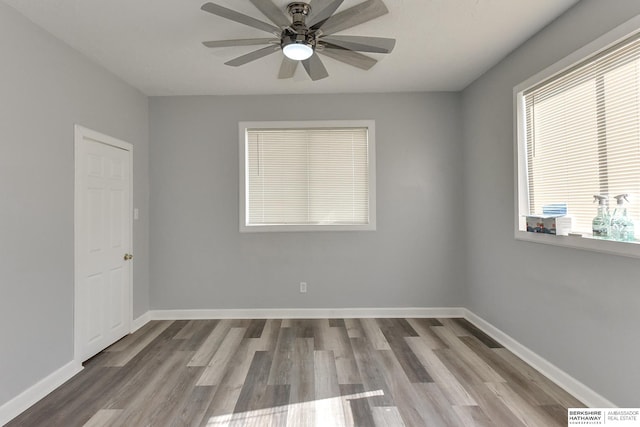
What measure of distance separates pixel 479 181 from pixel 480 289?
122 centimetres

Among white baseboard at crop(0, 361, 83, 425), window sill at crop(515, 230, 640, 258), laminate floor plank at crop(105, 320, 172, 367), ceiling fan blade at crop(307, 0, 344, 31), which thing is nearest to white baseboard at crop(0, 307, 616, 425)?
white baseboard at crop(0, 361, 83, 425)

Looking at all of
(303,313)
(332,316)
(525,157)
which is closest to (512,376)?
(525,157)

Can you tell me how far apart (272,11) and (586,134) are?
2.30 m

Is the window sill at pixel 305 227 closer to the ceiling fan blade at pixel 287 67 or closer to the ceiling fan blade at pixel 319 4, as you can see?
the ceiling fan blade at pixel 287 67

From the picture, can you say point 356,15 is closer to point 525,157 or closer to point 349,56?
point 349,56

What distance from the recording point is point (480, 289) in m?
3.61

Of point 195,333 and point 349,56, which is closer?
point 349,56

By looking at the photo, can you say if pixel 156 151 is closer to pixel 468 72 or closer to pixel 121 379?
pixel 121 379

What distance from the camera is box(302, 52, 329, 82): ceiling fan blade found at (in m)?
2.39

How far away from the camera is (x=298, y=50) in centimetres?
212

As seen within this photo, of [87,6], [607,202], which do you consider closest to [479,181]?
[607,202]

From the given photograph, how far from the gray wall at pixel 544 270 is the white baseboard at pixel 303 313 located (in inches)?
20.0

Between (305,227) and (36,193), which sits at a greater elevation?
(36,193)

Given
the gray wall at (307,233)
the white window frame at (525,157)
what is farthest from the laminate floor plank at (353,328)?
the white window frame at (525,157)
